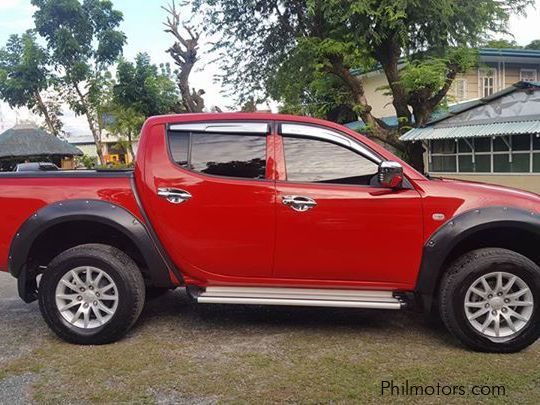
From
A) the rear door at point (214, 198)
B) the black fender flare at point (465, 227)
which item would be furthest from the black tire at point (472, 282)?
the rear door at point (214, 198)

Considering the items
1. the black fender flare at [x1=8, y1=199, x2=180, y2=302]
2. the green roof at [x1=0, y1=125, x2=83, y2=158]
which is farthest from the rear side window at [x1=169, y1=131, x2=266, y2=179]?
the green roof at [x1=0, y1=125, x2=83, y2=158]

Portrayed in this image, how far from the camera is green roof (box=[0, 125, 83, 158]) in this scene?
28413mm

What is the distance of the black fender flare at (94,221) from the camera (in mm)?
4266

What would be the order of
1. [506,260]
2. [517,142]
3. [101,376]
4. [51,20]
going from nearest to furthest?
[101,376] < [506,260] < [517,142] < [51,20]

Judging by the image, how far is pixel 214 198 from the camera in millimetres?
4227

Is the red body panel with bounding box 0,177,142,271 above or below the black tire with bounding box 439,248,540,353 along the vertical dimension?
above

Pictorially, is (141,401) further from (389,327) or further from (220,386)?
(389,327)

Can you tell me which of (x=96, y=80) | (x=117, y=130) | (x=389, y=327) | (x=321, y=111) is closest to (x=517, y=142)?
(x=321, y=111)

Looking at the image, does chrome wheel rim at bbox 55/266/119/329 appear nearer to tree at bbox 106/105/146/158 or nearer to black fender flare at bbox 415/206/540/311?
black fender flare at bbox 415/206/540/311

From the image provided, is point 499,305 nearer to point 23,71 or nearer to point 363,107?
point 363,107

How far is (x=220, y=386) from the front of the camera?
11.5 feet

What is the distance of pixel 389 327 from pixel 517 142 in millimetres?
14494

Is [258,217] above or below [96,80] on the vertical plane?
below

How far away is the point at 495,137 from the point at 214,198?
15592mm
